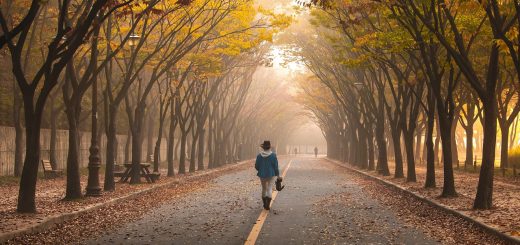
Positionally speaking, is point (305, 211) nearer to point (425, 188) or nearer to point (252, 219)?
point (252, 219)

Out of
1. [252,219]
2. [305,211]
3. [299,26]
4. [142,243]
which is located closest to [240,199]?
[305,211]

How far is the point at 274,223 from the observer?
12.5m

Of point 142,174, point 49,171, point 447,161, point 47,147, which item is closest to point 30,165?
point 447,161

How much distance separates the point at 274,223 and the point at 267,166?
2850mm

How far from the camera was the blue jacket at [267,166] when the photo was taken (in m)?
15.2

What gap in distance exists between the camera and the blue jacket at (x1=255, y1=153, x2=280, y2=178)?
15156 millimetres

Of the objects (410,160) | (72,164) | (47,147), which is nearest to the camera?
(72,164)

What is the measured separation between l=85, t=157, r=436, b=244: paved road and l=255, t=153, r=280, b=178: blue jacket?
84 centimetres

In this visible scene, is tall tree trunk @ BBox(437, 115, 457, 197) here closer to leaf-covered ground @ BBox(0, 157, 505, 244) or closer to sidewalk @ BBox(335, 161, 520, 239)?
sidewalk @ BBox(335, 161, 520, 239)

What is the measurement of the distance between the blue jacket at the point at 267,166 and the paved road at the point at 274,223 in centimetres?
84

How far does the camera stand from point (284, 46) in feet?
121

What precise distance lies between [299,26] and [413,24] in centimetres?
1966

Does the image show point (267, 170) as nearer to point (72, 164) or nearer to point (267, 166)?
point (267, 166)

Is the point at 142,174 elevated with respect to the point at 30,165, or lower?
lower
